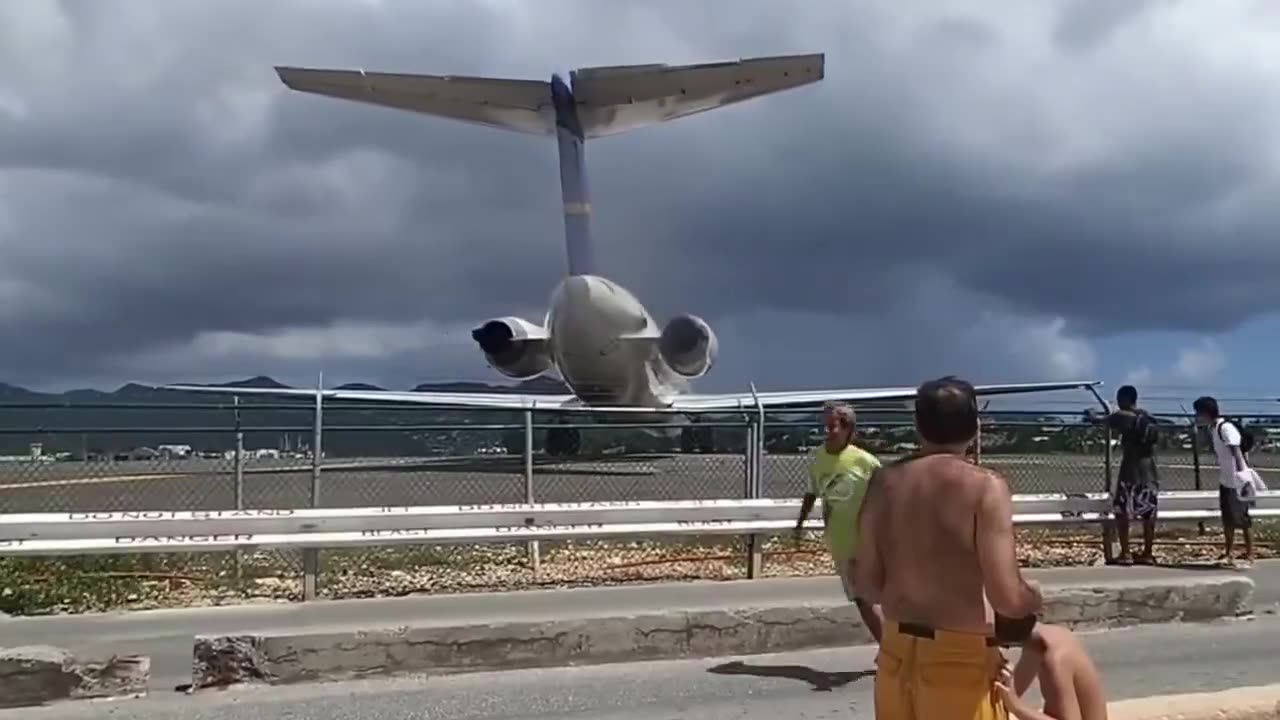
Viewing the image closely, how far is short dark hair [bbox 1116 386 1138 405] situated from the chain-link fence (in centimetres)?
125

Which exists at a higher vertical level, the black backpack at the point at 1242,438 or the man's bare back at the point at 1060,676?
the black backpack at the point at 1242,438

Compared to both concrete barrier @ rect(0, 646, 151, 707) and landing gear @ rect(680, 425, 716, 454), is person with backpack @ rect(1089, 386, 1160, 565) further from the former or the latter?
concrete barrier @ rect(0, 646, 151, 707)

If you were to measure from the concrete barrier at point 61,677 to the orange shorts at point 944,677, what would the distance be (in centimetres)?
495

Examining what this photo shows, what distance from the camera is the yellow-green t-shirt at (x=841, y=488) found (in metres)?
6.88

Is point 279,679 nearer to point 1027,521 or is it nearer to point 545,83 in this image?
point 1027,521

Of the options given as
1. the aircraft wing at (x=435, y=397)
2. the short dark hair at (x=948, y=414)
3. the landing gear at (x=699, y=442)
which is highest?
the aircraft wing at (x=435, y=397)

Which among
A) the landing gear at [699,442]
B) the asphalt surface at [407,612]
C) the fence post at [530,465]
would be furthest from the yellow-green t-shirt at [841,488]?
the landing gear at [699,442]

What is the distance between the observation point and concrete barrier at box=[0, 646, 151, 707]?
675 cm

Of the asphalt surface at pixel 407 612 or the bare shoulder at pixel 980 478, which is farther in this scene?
the asphalt surface at pixel 407 612

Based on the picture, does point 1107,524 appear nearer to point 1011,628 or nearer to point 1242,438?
point 1242,438

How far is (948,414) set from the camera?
355 cm

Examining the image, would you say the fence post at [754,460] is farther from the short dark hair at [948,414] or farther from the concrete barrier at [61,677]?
the short dark hair at [948,414]

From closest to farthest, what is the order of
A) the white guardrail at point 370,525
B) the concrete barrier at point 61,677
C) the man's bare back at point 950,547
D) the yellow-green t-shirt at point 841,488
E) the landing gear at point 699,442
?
the man's bare back at point 950,547 → the concrete barrier at point 61,677 → the yellow-green t-shirt at point 841,488 → the white guardrail at point 370,525 → the landing gear at point 699,442

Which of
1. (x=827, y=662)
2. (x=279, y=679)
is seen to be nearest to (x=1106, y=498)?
(x=827, y=662)
